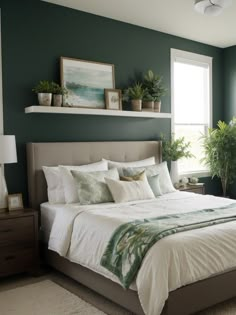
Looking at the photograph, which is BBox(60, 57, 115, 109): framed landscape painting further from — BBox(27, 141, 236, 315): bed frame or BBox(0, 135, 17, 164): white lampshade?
BBox(0, 135, 17, 164): white lampshade

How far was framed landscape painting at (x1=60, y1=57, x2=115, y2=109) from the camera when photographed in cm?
446

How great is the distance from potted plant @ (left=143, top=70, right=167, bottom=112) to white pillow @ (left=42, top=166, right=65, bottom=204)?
188 cm

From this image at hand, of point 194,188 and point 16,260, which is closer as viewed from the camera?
point 16,260

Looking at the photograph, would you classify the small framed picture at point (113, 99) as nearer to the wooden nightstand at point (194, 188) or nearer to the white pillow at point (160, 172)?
the white pillow at point (160, 172)

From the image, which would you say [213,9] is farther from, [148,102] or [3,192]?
[3,192]

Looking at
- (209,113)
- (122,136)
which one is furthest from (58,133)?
(209,113)

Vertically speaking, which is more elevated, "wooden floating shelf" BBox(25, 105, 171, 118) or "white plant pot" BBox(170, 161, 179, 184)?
"wooden floating shelf" BBox(25, 105, 171, 118)

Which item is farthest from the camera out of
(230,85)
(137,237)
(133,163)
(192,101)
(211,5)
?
(230,85)

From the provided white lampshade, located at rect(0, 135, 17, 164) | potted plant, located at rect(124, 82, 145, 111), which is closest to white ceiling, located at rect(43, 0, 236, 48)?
potted plant, located at rect(124, 82, 145, 111)

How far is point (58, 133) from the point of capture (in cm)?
445

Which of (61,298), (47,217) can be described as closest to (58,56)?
(47,217)

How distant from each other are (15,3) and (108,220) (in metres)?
2.65

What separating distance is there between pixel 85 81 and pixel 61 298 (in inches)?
103

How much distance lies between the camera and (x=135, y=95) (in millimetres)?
4934
